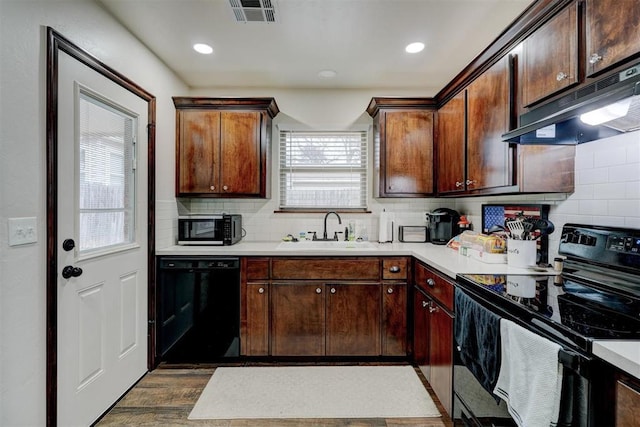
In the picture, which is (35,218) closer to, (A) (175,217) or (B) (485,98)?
(A) (175,217)

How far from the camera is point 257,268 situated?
8.38ft

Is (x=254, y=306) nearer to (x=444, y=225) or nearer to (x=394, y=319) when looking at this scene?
(x=394, y=319)

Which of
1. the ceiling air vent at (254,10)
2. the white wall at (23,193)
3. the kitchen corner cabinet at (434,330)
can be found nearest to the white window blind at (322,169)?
the kitchen corner cabinet at (434,330)

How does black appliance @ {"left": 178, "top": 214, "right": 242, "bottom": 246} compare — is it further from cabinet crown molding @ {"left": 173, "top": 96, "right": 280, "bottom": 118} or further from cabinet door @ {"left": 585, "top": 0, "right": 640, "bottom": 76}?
cabinet door @ {"left": 585, "top": 0, "right": 640, "bottom": 76}

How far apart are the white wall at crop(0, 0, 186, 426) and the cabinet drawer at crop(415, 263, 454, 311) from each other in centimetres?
211

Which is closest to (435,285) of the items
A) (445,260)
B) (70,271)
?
(445,260)

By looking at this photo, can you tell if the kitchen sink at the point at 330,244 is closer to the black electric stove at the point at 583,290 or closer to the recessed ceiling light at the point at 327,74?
the black electric stove at the point at 583,290

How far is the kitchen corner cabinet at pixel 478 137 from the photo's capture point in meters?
1.87

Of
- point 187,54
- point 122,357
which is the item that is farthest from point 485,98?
point 122,357

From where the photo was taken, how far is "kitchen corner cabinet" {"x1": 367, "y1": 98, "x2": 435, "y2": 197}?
9.55 feet

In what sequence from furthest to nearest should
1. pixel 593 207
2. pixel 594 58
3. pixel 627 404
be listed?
pixel 593 207 < pixel 594 58 < pixel 627 404

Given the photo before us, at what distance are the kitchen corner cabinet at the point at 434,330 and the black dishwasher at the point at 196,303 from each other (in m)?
1.43

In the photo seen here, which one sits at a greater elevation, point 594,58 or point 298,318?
point 594,58

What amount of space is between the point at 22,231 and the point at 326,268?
72.3 inches
